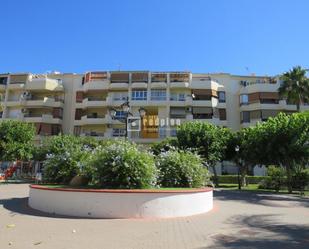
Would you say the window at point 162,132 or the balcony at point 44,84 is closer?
the window at point 162,132

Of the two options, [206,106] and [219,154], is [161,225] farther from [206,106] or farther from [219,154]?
[206,106]

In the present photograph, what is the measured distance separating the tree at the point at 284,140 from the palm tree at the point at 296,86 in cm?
1672

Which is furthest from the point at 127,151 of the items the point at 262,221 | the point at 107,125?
the point at 107,125

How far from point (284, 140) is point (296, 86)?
18.9 metres

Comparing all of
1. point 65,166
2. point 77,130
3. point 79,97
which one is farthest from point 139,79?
point 65,166

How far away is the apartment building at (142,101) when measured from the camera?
52312 millimetres

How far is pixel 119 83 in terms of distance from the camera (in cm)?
5338

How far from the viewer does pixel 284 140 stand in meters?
25.7

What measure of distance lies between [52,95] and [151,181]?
46.0 meters

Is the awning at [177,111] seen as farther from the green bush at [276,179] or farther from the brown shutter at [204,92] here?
the green bush at [276,179]

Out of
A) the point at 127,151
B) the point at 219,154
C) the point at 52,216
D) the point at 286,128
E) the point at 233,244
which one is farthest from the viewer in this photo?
the point at 219,154

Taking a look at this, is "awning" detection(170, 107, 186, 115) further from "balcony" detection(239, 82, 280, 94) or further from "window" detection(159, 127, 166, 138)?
"balcony" detection(239, 82, 280, 94)

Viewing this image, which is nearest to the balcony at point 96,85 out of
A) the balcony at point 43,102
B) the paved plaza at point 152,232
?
the balcony at point 43,102

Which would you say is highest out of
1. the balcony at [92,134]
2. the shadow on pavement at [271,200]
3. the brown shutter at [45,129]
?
the brown shutter at [45,129]
